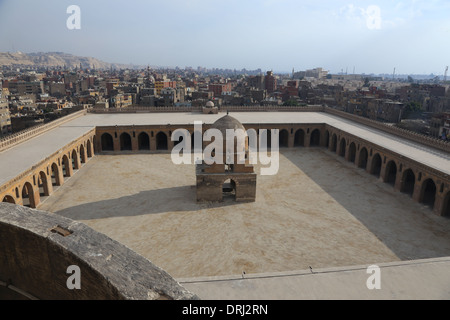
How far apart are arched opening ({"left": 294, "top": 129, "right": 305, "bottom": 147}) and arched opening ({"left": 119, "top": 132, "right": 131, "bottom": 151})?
67.3 ft

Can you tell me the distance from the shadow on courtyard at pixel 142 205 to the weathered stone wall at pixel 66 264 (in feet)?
32.5

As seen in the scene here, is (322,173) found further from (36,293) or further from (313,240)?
(36,293)

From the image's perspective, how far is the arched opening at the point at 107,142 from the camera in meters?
37.1

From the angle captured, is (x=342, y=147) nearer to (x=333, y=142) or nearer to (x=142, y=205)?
(x=333, y=142)

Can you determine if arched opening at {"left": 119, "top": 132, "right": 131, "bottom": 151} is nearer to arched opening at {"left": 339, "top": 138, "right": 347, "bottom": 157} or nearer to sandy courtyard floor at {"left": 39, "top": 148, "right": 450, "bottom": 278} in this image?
sandy courtyard floor at {"left": 39, "top": 148, "right": 450, "bottom": 278}

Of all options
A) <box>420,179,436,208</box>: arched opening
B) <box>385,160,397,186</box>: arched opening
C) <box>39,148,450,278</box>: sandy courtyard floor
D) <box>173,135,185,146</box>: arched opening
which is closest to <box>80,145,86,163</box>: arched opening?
<box>39,148,450,278</box>: sandy courtyard floor

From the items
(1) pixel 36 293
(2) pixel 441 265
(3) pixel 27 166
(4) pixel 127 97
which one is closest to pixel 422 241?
(2) pixel 441 265

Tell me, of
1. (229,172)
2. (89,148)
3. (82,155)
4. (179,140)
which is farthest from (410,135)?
(89,148)

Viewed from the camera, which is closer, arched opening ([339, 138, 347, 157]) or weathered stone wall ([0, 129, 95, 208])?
weathered stone wall ([0, 129, 95, 208])

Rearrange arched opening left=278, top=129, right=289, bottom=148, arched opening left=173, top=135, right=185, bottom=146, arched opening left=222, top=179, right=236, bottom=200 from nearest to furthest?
arched opening left=222, top=179, right=236, bottom=200 < arched opening left=173, top=135, right=185, bottom=146 < arched opening left=278, top=129, right=289, bottom=148

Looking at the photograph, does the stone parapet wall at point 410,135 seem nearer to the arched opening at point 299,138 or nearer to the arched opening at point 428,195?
the arched opening at point 428,195

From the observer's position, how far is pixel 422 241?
1730 centimetres

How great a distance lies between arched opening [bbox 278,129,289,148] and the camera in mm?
38425

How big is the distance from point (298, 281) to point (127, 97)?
7417 centimetres
